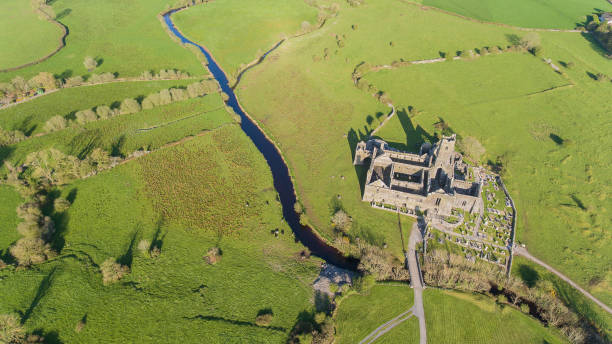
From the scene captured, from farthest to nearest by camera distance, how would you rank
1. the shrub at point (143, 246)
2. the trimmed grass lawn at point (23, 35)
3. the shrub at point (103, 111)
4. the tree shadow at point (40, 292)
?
the trimmed grass lawn at point (23, 35) < the shrub at point (103, 111) < the shrub at point (143, 246) < the tree shadow at point (40, 292)

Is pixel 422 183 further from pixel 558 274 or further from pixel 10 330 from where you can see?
pixel 10 330

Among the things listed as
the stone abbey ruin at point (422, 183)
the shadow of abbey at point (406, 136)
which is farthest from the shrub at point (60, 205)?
the shadow of abbey at point (406, 136)

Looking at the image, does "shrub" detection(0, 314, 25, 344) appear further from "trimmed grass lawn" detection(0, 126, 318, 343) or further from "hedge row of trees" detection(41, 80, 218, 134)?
"hedge row of trees" detection(41, 80, 218, 134)

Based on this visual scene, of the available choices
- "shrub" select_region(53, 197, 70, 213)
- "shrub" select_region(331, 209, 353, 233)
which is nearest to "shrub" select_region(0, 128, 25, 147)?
"shrub" select_region(53, 197, 70, 213)

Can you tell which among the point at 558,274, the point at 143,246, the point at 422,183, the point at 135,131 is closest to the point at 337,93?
the point at 422,183

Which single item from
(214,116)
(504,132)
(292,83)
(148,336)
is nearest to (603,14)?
(504,132)

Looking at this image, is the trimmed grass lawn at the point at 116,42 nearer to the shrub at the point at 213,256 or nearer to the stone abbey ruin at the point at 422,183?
the shrub at the point at 213,256

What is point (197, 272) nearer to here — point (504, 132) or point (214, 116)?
point (214, 116)
